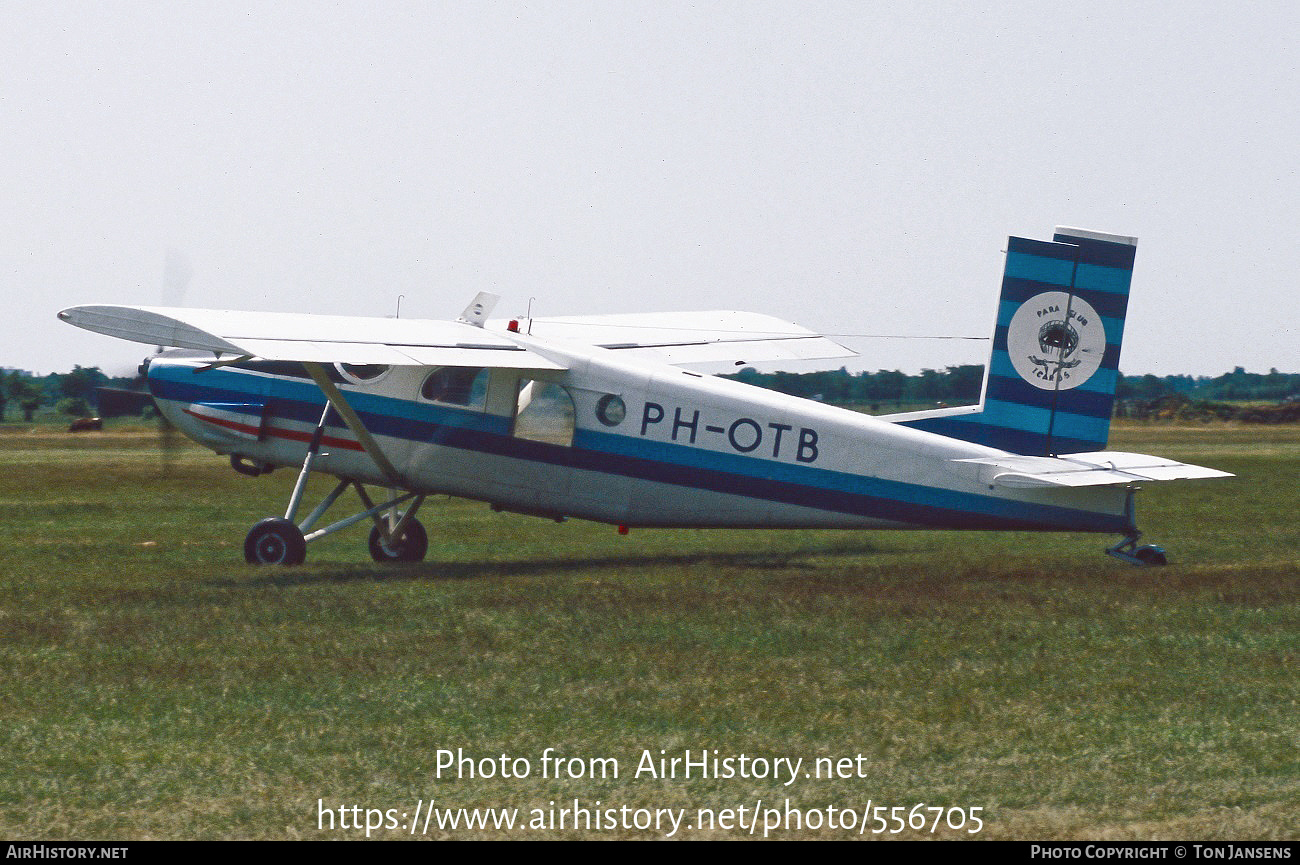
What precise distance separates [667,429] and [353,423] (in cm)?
310

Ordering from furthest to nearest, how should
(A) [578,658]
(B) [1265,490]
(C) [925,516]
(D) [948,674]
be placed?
(B) [1265,490] < (C) [925,516] < (A) [578,658] < (D) [948,674]

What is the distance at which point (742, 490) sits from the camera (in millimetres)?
14625

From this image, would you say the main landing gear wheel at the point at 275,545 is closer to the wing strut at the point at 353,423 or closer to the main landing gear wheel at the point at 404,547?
the wing strut at the point at 353,423

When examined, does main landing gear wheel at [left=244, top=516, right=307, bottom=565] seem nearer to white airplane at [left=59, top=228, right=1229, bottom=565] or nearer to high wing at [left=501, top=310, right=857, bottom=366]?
white airplane at [left=59, top=228, right=1229, bottom=565]

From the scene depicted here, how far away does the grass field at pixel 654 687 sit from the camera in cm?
615

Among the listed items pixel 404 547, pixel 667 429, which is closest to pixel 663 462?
pixel 667 429

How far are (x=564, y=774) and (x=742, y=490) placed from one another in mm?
8189

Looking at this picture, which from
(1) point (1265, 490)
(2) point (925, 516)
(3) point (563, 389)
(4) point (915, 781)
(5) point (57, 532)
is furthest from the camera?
(1) point (1265, 490)

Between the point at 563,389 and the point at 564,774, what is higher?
the point at 563,389

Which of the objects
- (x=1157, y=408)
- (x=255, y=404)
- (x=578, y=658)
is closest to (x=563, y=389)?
(x=255, y=404)

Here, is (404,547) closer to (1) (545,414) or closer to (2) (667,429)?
(1) (545,414)

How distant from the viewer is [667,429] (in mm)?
14766

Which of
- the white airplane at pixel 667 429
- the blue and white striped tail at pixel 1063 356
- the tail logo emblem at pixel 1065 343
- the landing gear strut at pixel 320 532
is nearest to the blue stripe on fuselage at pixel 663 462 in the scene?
the white airplane at pixel 667 429

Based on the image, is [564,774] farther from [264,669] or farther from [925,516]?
[925,516]
